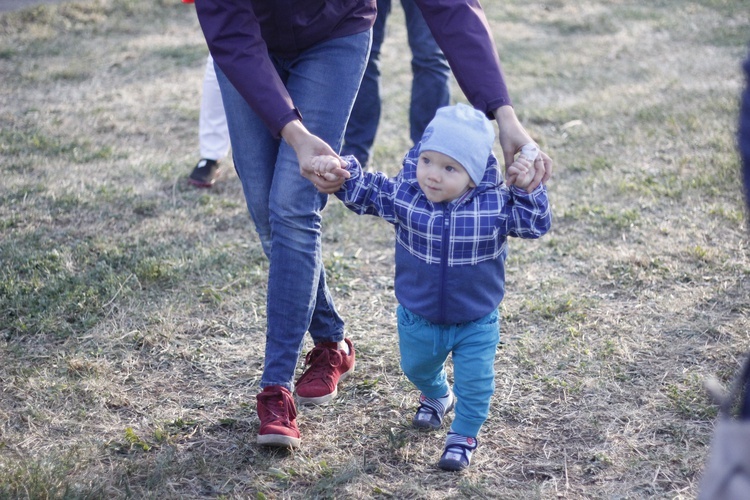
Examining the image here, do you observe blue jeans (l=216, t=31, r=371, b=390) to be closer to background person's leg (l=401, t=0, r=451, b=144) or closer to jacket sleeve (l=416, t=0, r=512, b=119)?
jacket sleeve (l=416, t=0, r=512, b=119)

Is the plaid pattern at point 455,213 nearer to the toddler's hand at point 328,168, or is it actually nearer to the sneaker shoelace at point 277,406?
the toddler's hand at point 328,168

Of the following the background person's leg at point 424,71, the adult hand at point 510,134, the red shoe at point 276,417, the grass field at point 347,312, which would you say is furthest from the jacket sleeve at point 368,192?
the background person's leg at point 424,71

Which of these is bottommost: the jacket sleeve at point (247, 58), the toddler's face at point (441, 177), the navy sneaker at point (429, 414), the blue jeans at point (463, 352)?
the navy sneaker at point (429, 414)

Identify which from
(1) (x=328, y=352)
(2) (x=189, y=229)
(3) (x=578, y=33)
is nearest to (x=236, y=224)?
(2) (x=189, y=229)

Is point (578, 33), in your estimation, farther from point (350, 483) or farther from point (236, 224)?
point (350, 483)

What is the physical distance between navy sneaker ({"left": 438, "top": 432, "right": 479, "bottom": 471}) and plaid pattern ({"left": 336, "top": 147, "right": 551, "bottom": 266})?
0.60m

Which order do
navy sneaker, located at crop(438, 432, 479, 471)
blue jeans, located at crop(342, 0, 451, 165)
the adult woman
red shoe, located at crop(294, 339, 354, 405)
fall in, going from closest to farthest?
the adult woman, navy sneaker, located at crop(438, 432, 479, 471), red shoe, located at crop(294, 339, 354, 405), blue jeans, located at crop(342, 0, 451, 165)

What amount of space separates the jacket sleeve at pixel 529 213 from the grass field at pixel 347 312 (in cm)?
80

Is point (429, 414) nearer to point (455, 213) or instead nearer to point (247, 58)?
point (455, 213)

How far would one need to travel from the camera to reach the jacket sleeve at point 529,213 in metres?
2.37

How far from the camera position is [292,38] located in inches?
104

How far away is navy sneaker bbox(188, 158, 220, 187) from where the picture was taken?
4.96 m

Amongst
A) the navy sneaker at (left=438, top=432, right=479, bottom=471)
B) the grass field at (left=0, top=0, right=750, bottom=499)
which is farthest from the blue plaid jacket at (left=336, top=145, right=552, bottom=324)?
the grass field at (left=0, top=0, right=750, bottom=499)

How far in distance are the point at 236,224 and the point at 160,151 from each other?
1308 millimetres
